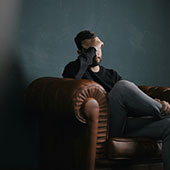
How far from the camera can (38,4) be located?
8.27ft

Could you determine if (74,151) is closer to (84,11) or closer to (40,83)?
(40,83)

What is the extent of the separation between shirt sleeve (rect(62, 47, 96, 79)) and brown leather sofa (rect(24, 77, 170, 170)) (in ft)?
0.58

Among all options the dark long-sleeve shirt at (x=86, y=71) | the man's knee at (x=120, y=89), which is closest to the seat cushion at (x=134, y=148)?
the man's knee at (x=120, y=89)

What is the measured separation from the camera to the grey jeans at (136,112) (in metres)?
1.87

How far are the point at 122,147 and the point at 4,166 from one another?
0.97m

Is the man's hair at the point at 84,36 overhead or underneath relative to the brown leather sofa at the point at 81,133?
overhead

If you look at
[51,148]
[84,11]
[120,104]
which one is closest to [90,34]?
[84,11]

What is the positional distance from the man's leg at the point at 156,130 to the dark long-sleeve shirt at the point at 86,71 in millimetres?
450

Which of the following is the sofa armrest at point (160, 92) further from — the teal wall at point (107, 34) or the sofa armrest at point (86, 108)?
the sofa armrest at point (86, 108)

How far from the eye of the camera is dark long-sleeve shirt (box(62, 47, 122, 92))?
7.04 ft

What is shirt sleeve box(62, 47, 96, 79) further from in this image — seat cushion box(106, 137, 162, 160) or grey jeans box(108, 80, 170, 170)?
seat cushion box(106, 137, 162, 160)

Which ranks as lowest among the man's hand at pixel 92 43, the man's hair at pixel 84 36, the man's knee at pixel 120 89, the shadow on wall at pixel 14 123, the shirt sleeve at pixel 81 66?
the shadow on wall at pixel 14 123

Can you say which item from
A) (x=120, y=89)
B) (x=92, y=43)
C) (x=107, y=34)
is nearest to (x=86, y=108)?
(x=120, y=89)

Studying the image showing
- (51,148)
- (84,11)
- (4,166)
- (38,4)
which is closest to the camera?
(51,148)
